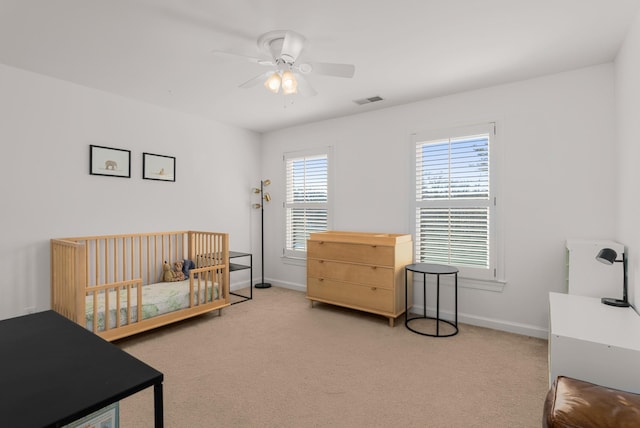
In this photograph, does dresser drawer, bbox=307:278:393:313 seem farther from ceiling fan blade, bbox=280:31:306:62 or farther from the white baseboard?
ceiling fan blade, bbox=280:31:306:62

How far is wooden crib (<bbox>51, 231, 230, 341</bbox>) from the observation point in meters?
2.71

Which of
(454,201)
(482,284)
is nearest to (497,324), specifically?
(482,284)

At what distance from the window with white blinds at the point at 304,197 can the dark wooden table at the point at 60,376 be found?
358 centimetres

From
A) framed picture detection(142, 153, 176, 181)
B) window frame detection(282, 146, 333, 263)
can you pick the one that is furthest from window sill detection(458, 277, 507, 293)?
framed picture detection(142, 153, 176, 181)

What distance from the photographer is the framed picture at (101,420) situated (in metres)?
0.88

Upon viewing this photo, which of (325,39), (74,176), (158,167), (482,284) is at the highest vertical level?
(325,39)

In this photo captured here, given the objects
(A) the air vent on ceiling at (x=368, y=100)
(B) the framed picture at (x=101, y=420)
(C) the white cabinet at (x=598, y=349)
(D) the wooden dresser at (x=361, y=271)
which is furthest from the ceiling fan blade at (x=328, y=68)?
(B) the framed picture at (x=101, y=420)

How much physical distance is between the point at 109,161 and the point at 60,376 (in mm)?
3247

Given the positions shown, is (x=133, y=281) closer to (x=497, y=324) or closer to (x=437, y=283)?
(x=437, y=283)

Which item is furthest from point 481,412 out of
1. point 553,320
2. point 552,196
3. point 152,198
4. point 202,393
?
point 152,198

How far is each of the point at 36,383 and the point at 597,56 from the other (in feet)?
13.0

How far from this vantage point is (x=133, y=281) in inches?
116

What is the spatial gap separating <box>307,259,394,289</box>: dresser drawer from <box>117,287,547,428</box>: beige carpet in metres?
0.46

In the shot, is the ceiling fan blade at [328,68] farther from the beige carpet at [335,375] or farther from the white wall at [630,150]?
the beige carpet at [335,375]
